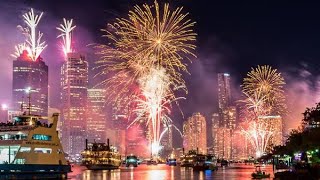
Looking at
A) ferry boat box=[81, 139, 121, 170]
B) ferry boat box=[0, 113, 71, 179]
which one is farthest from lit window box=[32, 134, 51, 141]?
ferry boat box=[81, 139, 121, 170]

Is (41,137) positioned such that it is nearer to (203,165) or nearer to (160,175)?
(160,175)

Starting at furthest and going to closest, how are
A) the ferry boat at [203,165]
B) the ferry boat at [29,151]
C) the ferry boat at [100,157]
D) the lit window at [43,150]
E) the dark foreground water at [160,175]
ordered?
the ferry boat at [100,157], the ferry boat at [203,165], the dark foreground water at [160,175], the lit window at [43,150], the ferry boat at [29,151]

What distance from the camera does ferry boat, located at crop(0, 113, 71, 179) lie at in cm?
6212

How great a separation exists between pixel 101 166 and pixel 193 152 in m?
54.7

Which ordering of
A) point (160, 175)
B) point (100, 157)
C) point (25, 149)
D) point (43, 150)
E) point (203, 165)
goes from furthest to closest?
1. point (100, 157)
2. point (203, 165)
3. point (160, 175)
4. point (43, 150)
5. point (25, 149)

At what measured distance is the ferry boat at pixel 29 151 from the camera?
2446 inches

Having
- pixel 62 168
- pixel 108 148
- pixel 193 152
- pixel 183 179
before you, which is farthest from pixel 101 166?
pixel 62 168

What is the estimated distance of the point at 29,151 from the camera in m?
63.5

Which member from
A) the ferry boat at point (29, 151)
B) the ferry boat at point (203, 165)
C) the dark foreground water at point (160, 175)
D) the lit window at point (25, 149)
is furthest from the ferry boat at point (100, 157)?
the lit window at point (25, 149)

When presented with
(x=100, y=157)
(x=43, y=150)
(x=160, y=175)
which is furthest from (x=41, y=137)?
(x=100, y=157)

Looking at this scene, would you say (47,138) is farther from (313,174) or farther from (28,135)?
(313,174)

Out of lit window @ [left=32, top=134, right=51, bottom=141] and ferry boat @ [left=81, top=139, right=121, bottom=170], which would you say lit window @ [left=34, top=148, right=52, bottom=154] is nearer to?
lit window @ [left=32, top=134, right=51, bottom=141]

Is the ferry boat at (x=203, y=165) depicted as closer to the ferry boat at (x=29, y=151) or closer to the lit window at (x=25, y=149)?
→ the ferry boat at (x=29, y=151)

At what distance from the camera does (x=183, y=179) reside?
295ft
